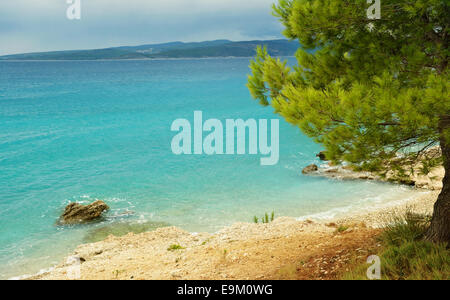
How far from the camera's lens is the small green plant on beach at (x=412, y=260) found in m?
5.75

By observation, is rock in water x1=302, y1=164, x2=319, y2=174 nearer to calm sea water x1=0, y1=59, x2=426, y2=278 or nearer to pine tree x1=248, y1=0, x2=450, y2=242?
calm sea water x1=0, y1=59, x2=426, y2=278

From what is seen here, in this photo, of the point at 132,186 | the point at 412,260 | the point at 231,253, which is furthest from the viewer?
the point at 132,186

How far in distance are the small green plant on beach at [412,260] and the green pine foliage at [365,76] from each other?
1.47 m

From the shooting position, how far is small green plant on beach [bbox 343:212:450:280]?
5.75 metres

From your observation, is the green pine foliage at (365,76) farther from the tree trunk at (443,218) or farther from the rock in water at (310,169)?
the rock in water at (310,169)

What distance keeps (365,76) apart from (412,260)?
10.9 ft

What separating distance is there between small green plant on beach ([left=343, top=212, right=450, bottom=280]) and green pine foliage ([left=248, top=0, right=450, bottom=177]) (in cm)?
147

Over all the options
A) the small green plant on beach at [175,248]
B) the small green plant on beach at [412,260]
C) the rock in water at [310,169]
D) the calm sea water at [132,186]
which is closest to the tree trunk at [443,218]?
the small green plant on beach at [412,260]

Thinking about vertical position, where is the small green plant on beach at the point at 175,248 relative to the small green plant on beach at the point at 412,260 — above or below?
below

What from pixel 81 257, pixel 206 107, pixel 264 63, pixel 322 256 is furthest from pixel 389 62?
pixel 206 107

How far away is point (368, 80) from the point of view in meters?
6.01

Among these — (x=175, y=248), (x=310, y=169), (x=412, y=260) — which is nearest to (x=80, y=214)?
(x=175, y=248)

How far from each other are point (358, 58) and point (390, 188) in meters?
13.7

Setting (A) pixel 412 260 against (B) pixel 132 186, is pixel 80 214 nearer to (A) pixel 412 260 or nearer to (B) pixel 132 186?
(B) pixel 132 186
